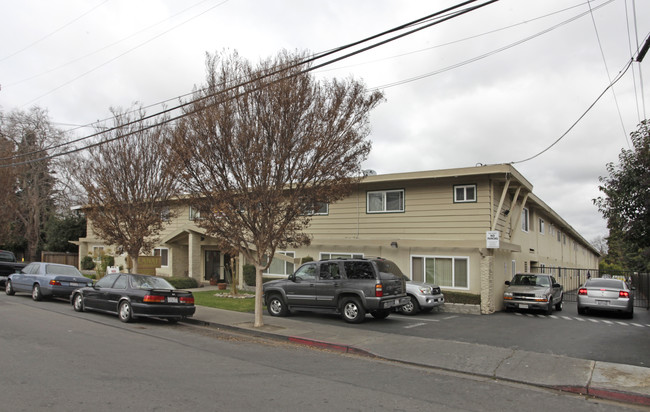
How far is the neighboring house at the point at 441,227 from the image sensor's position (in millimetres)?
17031

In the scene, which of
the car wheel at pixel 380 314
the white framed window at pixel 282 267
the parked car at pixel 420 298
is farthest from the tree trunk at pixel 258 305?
the white framed window at pixel 282 267

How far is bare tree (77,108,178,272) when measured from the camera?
16.8m

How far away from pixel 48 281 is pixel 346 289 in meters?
11.4

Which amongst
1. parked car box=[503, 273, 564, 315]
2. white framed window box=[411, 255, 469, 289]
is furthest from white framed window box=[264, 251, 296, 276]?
parked car box=[503, 273, 564, 315]

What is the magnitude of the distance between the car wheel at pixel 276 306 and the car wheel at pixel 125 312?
13.7 ft

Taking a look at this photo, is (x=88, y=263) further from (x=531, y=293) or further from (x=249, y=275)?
(x=531, y=293)

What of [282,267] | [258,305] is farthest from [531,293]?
[282,267]

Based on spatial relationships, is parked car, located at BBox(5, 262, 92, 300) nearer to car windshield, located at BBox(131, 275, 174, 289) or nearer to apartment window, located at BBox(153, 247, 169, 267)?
car windshield, located at BBox(131, 275, 174, 289)

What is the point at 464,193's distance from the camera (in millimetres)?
17672

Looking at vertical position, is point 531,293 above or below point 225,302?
above

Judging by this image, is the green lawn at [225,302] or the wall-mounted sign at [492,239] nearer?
the wall-mounted sign at [492,239]

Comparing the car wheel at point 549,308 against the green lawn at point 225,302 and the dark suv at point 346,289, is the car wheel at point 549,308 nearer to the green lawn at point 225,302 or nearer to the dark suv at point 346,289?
the dark suv at point 346,289

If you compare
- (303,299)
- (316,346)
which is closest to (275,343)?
(316,346)

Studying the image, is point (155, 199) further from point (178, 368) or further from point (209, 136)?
point (178, 368)
